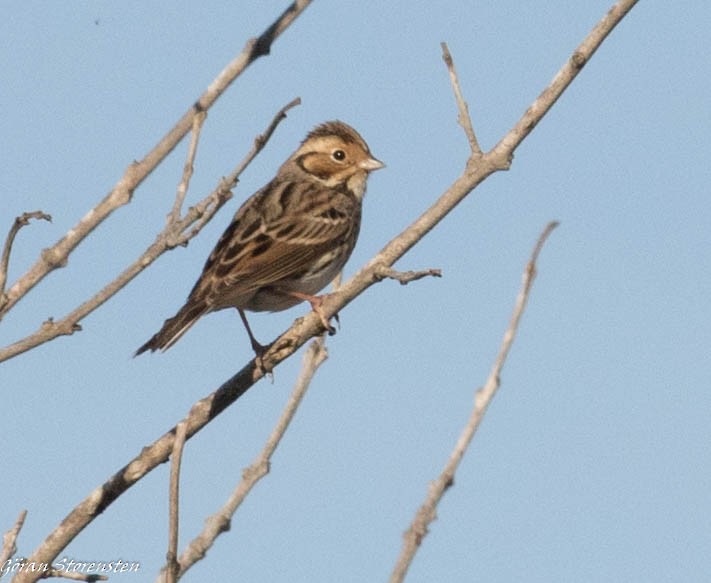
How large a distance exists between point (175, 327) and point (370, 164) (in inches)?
130

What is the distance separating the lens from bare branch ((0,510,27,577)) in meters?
4.61

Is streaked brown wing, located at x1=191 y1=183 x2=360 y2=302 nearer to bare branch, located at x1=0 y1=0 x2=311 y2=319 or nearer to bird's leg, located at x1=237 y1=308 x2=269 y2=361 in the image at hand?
bird's leg, located at x1=237 y1=308 x2=269 y2=361

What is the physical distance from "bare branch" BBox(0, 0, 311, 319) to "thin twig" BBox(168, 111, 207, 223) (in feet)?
0.08

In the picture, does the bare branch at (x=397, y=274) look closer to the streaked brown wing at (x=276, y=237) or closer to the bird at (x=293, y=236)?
the bird at (x=293, y=236)

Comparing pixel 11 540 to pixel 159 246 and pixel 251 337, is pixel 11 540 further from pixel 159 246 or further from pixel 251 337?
pixel 251 337

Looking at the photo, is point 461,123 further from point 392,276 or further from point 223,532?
point 223,532

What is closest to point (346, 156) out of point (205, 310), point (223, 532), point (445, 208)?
point (205, 310)

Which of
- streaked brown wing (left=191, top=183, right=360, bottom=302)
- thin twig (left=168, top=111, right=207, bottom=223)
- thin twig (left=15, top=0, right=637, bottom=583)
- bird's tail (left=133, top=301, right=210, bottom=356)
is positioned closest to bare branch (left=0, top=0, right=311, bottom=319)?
thin twig (left=168, top=111, right=207, bottom=223)

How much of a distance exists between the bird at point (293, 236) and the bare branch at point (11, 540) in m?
3.12

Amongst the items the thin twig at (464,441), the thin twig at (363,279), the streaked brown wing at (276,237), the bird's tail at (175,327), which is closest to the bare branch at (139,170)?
the thin twig at (363,279)

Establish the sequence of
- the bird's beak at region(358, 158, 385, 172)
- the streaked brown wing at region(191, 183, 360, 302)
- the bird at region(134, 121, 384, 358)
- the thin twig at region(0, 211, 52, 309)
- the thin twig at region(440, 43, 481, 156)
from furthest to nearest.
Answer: the bird's beak at region(358, 158, 385, 172) → the streaked brown wing at region(191, 183, 360, 302) → the bird at region(134, 121, 384, 358) → the thin twig at region(440, 43, 481, 156) → the thin twig at region(0, 211, 52, 309)

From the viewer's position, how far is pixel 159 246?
4707 mm

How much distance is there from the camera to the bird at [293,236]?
9008 millimetres

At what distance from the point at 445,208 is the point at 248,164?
0.83 m
